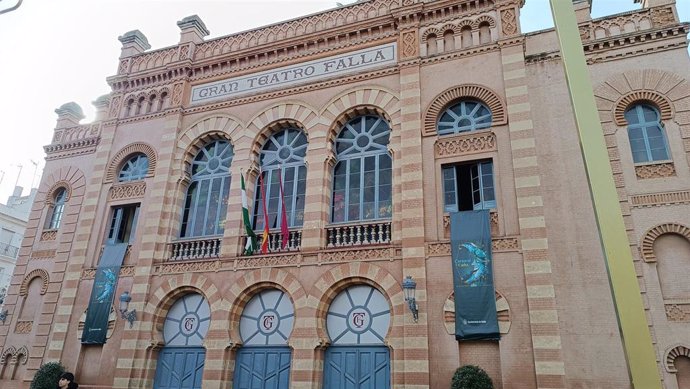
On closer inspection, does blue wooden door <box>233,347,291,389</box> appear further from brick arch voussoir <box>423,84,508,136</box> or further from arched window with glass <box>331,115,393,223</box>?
brick arch voussoir <box>423,84,508,136</box>

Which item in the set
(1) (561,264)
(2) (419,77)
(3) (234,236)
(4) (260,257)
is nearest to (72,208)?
(3) (234,236)

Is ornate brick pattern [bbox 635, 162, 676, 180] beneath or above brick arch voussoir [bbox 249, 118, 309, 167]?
beneath

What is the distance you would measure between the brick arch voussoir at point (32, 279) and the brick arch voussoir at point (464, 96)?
15.3 metres

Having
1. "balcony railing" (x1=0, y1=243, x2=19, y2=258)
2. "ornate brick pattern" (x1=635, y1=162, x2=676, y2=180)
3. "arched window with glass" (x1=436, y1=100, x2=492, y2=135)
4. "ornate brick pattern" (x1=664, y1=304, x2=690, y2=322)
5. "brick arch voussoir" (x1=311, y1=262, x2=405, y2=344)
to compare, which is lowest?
"ornate brick pattern" (x1=664, y1=304, x2=690, y2=322)

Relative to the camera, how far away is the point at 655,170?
1288 cm

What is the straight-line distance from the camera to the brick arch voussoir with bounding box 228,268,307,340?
1438 cm

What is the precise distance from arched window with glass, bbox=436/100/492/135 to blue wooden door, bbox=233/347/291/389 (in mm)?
8006

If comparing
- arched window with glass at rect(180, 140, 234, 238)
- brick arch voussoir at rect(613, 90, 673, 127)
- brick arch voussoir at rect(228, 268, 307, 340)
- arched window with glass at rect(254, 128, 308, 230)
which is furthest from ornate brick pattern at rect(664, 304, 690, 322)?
arched window with glass at rect(180, 140, 234, 238)

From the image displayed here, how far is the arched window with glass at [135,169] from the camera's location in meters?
18.5

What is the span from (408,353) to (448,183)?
4870mm

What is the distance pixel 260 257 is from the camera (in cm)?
1500

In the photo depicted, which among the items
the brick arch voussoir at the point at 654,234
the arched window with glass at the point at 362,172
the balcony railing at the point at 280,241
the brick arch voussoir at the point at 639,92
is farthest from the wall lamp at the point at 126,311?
the brick arch voussoir at the point at 639,92

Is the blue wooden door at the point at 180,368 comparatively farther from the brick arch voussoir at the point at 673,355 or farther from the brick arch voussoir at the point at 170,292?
the brick arch voussoir at the point at 673,355

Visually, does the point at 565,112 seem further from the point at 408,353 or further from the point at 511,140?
the point at 408,353
